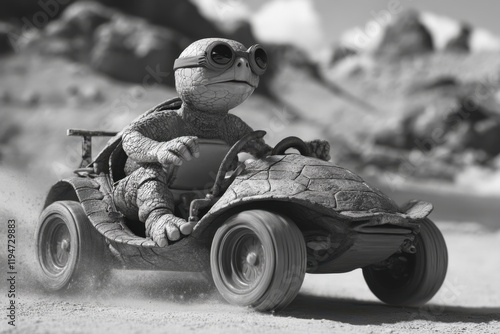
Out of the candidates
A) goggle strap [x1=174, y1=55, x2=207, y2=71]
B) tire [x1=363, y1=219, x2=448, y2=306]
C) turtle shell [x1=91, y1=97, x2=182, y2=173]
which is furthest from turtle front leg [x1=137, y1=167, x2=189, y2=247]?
tire [x1=363, y1=219, x2=448, y2=306]

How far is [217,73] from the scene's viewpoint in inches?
179

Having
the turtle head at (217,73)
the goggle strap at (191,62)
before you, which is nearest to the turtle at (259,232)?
the turtle head at (217,73)

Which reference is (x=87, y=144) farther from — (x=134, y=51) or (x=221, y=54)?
(x=134, y=51)

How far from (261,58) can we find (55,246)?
2330 millimetres

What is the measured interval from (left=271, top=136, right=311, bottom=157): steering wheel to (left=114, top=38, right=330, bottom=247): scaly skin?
0.44ft

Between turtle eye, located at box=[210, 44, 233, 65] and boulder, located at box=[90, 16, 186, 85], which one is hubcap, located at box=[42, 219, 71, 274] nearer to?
turtle eye, located at box=[210, 44, 233, 65]

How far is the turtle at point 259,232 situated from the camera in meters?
3.79

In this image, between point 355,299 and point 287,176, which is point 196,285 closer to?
point 355,299

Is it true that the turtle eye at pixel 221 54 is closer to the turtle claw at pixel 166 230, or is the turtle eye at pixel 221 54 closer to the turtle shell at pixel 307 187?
the turtle shell at pixel 307 187

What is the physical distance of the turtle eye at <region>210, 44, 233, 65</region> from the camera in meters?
4.51

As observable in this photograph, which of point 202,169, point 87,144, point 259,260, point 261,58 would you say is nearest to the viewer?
point 259,260

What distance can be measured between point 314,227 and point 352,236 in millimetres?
285

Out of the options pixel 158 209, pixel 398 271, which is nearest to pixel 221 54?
A: pixel 158 209

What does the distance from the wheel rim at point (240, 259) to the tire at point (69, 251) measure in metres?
1.34
